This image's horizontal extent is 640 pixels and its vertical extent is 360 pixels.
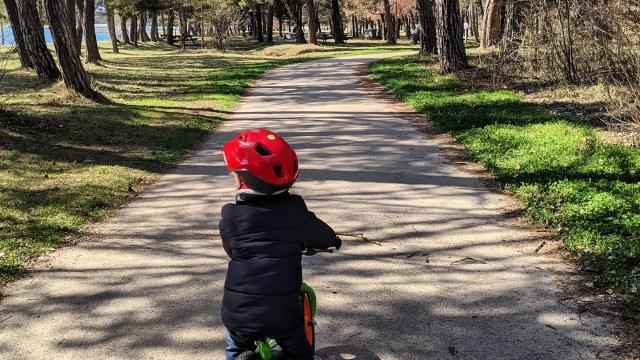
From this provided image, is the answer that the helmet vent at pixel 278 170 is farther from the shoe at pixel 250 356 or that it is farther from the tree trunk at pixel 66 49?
the tree trunk at pixel 66 49

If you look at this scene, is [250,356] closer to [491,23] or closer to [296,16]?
[491,23]

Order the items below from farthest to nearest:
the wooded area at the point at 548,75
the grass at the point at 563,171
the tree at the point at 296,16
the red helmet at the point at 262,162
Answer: the tree at the point at 296,16, the wooded area at the point at 548,75, the grass at the point at 563,171, the red helmet at the point at 262,162

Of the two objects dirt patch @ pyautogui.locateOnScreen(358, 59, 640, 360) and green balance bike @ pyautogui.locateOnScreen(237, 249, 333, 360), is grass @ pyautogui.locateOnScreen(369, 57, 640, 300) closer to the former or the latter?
dirt patch @ pyautogui.locateOnScreen(358, 59, 640, 360)

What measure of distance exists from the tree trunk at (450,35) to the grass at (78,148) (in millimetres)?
5916

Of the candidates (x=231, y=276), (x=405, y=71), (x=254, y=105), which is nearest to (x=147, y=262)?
(x=231, y=276)

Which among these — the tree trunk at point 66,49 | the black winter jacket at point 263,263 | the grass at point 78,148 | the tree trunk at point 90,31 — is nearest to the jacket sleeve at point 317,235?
the black winter jacket at point 263,263

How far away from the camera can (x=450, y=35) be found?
51.3ft

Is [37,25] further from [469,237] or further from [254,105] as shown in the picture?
[469,237]

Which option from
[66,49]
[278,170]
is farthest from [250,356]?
[66,49]

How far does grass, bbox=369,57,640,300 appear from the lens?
4.64 m

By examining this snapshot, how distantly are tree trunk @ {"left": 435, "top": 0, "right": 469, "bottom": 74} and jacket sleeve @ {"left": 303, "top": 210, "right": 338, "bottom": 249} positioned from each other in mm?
13696

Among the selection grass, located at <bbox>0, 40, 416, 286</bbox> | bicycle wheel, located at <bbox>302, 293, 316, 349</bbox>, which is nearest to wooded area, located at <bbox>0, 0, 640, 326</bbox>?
grass, located at <bbox>0, 40, 416, 286</bbox>

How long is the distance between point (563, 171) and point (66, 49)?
11130mm

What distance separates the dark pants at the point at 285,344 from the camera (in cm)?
252
